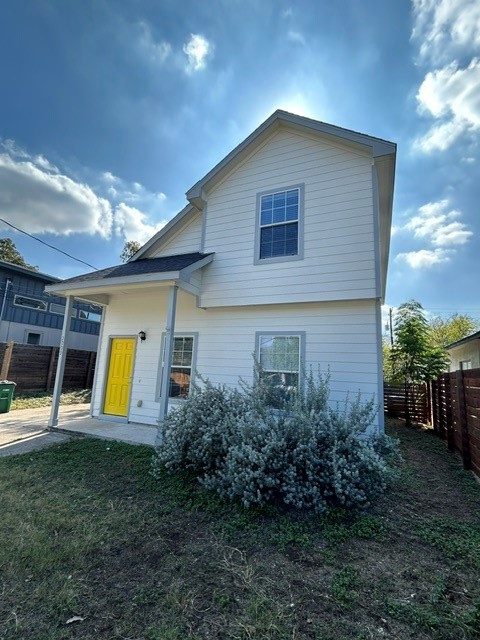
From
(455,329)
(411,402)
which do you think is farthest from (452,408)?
(455,329)

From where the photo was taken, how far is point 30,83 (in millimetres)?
8938

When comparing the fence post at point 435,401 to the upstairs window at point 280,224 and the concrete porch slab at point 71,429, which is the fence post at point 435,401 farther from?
the concrete porch slab at point 71,429

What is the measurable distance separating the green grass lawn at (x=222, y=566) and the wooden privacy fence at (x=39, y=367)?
9.09m

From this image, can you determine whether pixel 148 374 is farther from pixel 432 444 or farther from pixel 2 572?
pixel 432 444

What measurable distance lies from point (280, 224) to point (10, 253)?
34.2 m

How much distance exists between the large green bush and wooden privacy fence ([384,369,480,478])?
181cm

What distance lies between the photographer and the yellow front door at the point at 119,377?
837cm

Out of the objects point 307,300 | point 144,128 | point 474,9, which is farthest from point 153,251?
point 474,9

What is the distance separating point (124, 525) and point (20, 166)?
13.6 metres

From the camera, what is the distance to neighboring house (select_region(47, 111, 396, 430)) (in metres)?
5.99

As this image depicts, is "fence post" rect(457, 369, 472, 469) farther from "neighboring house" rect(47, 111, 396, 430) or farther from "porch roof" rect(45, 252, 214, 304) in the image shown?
"porch roof" rect(45, 252, 214, 304)

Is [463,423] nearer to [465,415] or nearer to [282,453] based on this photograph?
[465,415]

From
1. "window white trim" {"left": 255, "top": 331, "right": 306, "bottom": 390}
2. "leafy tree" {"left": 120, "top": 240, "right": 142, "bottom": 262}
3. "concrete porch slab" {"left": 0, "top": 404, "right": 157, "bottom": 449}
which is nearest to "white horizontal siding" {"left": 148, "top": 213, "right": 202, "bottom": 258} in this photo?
"window white trim" {"left": 255, "top": 331, "right": 306, "bottom": 390}

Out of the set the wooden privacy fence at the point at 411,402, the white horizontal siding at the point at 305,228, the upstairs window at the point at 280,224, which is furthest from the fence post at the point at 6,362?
the wooden privacy fence at the point at 411,402
